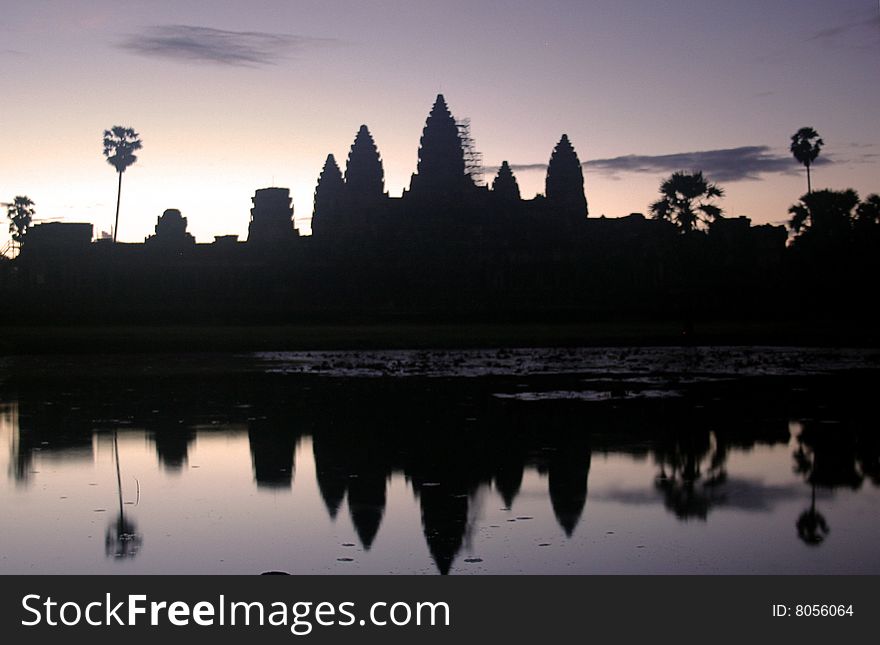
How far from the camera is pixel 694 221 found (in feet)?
230

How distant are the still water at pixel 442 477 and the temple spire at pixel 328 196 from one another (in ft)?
332

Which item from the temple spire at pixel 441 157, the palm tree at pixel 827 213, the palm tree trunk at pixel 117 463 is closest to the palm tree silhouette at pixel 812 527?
the palm tree trunk at pixel 117 463

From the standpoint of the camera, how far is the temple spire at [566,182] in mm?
125062

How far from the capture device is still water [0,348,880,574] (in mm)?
9141

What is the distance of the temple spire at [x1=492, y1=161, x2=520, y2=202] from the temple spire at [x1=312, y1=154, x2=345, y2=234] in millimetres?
15956

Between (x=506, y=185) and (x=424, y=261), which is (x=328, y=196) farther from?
(x=424, y=261)

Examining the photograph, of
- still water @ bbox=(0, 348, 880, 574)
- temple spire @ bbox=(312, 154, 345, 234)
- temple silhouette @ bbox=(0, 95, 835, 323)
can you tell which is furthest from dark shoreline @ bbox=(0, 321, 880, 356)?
temple spire @ bbox=(312, 154, 345, 234)

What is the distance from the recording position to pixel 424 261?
104 m

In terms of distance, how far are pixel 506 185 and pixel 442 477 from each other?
373ft

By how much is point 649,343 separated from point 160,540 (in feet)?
114
